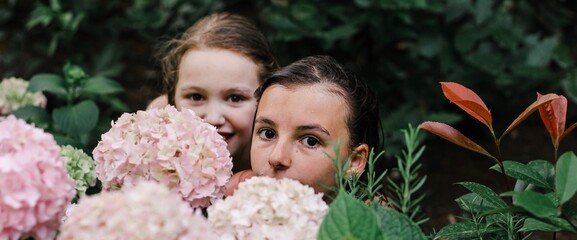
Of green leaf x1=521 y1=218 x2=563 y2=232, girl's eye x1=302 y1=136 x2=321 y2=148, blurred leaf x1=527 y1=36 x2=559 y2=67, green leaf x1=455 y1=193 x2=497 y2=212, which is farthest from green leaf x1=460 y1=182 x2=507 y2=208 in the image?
blurred leaf x1=527 y1=36 x2=559 y2=67

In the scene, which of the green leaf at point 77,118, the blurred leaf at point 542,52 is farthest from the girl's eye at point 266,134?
the blurred leaf at point 542,52

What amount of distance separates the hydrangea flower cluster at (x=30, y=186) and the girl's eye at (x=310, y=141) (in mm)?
688

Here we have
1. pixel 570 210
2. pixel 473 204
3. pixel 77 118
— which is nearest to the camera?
pixel 570 210

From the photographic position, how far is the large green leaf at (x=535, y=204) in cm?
125

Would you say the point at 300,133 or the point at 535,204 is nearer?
the point at 535,204

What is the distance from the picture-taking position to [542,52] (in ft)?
12.5

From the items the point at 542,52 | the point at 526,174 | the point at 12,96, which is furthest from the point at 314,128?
the point at 542,52

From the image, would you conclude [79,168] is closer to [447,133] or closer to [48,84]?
[447,133]

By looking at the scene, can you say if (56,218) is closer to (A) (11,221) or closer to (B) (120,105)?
(A) (11,221)

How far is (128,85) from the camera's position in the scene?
5043mm

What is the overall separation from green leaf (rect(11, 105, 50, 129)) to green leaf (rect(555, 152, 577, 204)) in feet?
6.35

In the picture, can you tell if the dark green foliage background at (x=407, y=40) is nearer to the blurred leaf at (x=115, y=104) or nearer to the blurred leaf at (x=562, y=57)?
the blurred leaf at (x=562, y=57)

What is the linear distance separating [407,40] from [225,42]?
1.70 m

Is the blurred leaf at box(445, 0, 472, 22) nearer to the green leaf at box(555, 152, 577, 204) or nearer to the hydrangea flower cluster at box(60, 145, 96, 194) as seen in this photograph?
the hydrangea flower cluster at box(60, 145, 96, 194)
